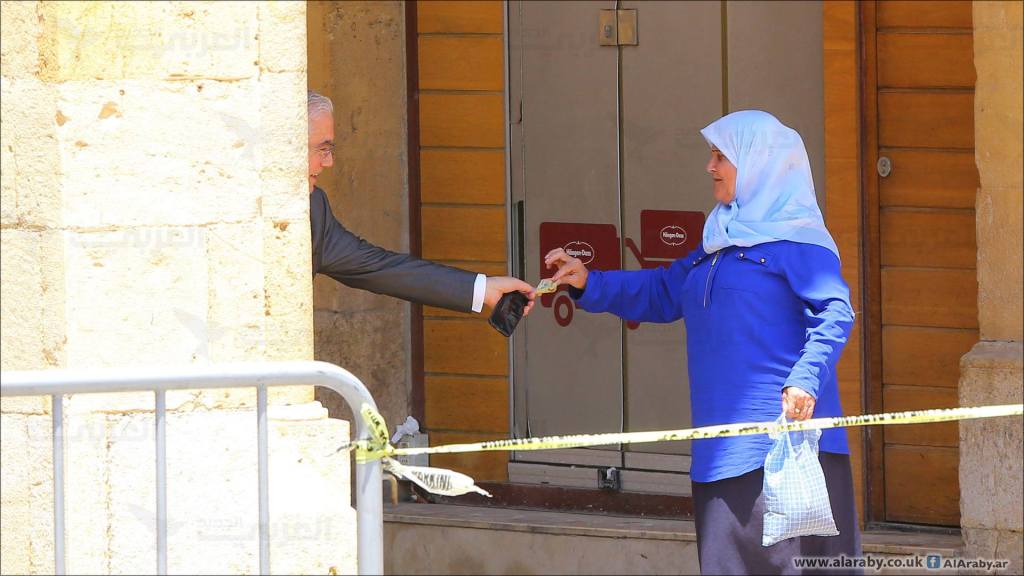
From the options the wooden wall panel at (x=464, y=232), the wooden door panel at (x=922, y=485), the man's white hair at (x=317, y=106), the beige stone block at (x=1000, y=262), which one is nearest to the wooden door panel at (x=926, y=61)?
the beige stone block at (x=1000, y=262)

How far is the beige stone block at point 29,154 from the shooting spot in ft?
15.5

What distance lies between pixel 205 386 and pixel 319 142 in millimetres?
1648

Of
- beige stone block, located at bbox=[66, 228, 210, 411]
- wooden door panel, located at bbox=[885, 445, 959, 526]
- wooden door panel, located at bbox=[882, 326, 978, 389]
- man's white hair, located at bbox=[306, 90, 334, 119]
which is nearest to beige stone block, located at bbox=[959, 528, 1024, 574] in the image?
wooden door panel, located at bbox=[885, 445, 959, 526]

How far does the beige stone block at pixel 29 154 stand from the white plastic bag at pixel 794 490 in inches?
83.3

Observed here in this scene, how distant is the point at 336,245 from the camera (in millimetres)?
5676

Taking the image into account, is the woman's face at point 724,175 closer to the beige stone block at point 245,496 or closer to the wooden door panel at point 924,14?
the beige stone block at point 245,496

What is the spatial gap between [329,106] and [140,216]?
1043 mm

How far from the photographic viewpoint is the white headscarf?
17.7ft

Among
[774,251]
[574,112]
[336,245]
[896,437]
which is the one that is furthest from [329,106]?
[896,437]

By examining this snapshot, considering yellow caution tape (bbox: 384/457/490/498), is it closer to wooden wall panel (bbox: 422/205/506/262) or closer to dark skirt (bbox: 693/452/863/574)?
dark skirt (bbox: 693/452/863/574)

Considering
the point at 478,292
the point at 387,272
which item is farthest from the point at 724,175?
the point at 387,272

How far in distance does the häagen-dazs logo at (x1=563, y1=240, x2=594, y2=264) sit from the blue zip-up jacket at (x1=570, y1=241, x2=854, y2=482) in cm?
248

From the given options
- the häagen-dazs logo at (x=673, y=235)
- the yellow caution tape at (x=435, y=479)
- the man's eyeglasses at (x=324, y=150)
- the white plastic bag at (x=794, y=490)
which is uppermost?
the man's eyeglasses at (x=324, y=150)

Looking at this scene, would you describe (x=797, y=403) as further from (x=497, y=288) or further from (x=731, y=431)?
(x=497, y=288)
